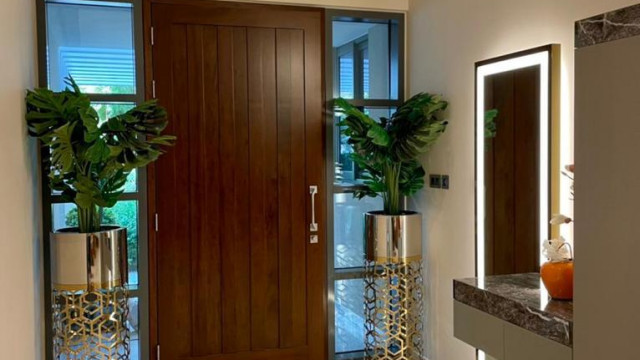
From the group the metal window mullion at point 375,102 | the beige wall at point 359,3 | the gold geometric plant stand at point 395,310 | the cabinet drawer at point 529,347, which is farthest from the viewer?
the metal window mullion at point 375,102

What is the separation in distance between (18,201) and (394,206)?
2093mm

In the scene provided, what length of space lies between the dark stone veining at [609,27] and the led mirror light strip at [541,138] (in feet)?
3.50

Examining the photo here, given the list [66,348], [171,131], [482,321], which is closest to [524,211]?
[482,321]

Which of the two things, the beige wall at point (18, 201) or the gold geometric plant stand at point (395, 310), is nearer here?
the beige wall at point (18, 201)

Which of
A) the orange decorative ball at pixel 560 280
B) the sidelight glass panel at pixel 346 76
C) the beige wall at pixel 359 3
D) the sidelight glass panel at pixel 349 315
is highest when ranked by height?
the beige wall at pixel 359 3

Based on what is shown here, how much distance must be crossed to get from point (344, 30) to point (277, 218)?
4.53 feet

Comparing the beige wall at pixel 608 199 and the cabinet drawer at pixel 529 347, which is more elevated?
the beige wall at pixel 608 199

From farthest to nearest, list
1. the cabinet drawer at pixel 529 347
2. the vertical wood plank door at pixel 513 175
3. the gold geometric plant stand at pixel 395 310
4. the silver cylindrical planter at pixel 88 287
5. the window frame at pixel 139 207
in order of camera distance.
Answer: the gold geometric plant stand at pixel 395 310 → the window frame at pixel 139 207 → the silver cylindrical planter at pixel 88 287 → the vertical wood plank door at pixel 513 175 → the cabinet drawer at pixel 529 347

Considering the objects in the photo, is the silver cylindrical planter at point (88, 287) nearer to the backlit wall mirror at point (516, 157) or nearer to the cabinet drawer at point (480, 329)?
the cabinet drawer at point (480, 329)

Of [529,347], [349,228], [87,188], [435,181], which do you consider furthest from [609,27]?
[349,228]

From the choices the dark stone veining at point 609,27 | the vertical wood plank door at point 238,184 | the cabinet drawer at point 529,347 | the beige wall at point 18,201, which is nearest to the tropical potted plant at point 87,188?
the beige wall at point 18,201

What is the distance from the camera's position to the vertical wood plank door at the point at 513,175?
2695 mm

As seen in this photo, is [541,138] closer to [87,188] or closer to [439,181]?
[439,181]

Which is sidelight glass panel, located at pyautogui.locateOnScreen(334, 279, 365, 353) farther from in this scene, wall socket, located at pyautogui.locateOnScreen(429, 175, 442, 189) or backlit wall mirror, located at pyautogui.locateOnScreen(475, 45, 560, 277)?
backlit wall mirror, located at pyautogui.locateOnScreen(475, 45, 560, 277)
